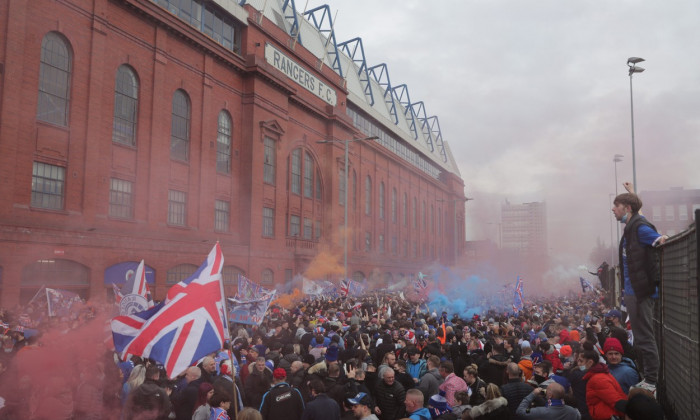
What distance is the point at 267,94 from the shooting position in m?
36.4

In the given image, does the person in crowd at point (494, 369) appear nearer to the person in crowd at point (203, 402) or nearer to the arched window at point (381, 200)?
the person in crowd at point (203, 402)

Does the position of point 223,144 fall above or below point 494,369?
above

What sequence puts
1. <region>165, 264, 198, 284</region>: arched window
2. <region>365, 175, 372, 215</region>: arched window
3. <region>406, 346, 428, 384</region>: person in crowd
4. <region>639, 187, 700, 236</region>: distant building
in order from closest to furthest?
<region>406, 346, 428, 384</region>: person in crowd → <region>165, 264, 198, 284</region>: arched window → <region>365, 175, 372, 215</region>: arched window → <region>639, 187, 700, 236</region>: distant building

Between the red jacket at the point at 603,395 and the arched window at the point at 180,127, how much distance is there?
2768 centimetres

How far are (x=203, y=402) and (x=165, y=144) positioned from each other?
78.5 feet

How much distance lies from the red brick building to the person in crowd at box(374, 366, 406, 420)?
60.8ft

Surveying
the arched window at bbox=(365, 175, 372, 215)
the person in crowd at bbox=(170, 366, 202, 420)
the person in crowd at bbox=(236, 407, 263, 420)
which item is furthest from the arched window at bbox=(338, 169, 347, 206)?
the person in crowd at bbox=(236, 407, 263, 420)

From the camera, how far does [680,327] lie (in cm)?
399

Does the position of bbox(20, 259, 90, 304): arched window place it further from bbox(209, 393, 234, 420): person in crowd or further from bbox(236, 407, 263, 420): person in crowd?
bbox(236, 407, 263, 420): person in crowd

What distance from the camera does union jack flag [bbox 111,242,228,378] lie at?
21.1 ft

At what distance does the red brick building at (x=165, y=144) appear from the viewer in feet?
70.9

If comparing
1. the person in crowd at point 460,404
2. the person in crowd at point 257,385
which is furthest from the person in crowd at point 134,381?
the person in crowd at point 460,404

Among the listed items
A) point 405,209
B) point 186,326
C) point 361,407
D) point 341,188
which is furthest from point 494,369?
point 405,209

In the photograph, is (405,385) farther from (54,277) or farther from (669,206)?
(669,206)
